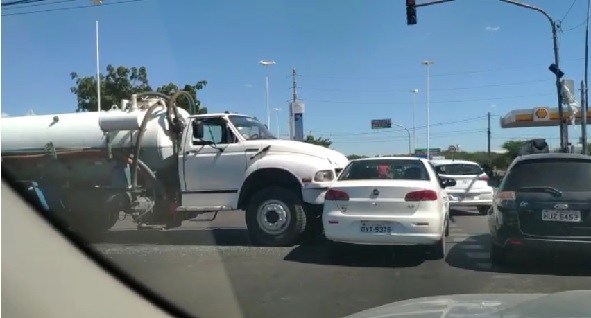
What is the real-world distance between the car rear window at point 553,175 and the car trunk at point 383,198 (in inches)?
46.4

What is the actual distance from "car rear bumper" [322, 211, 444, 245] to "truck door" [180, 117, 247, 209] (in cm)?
236

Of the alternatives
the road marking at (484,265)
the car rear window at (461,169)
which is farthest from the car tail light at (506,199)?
the car rear window at (461,169)

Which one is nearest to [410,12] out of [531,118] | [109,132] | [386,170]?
[386,170]

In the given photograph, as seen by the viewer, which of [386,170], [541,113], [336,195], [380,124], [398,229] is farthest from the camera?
[380,124]

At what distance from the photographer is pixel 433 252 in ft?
31.0

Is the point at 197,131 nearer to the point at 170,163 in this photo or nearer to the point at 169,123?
the point at 169,123

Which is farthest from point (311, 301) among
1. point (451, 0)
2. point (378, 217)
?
point (451, 0)

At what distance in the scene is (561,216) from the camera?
804 centimetres

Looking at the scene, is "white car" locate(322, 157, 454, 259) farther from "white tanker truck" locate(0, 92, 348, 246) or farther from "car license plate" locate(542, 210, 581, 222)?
"car license plate" locate(542, 210, 581, 222)

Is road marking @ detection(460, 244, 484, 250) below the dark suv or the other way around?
below

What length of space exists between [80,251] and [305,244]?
7087 millimetres

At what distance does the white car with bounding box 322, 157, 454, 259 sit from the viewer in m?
8.85

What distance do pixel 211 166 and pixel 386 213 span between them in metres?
3.33

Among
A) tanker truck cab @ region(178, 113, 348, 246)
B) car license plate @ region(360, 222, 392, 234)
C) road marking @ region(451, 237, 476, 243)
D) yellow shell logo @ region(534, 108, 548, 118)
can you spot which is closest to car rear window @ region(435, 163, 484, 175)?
road marking @ region(451, 237, 476, 243)
